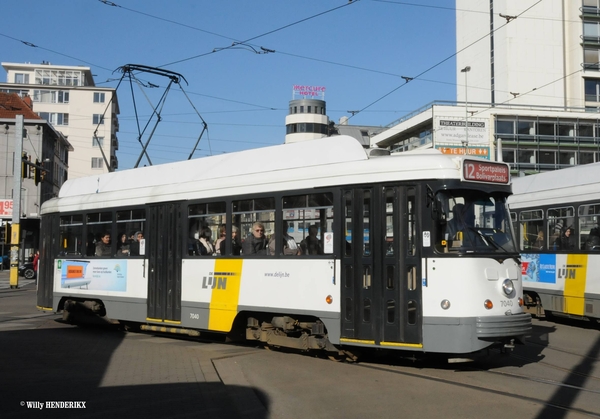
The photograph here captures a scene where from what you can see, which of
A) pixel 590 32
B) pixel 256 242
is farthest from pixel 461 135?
pixel 256 242

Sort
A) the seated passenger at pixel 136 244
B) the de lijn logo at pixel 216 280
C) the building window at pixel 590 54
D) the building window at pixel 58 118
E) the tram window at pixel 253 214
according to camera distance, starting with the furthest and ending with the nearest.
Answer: the building window at pixel 58 118
the building window at pixel 590 54
the seated passenger at pixel 136 244
the de lijn logo at pixel 216 280
the tram window at pixel 253 214

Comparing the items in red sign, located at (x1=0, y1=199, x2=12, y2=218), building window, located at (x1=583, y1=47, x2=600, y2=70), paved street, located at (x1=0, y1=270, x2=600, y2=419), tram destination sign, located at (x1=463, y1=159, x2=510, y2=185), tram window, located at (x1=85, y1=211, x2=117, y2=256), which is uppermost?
building window, located at (x1=583, y1=47, x2=600, y2=70)

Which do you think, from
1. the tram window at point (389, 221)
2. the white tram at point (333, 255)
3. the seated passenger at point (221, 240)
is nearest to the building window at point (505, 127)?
the white tram at point (333, 255)

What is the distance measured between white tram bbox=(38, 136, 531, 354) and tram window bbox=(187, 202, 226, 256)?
4 cm

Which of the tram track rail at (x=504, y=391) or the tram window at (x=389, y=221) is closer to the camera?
the tram track rail at (x=504, y=391)

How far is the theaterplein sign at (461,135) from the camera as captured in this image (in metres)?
57.4

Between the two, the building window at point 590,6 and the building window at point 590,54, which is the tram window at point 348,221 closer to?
the building window at point 590,54

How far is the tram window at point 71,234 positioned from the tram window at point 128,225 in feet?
5.15

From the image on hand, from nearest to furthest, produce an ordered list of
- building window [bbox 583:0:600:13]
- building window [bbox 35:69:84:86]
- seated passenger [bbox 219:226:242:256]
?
seated passenger [bbox 219:226:242:256], building window [bbox 583:0:600:13], building window [bbox 35:69:84:86]

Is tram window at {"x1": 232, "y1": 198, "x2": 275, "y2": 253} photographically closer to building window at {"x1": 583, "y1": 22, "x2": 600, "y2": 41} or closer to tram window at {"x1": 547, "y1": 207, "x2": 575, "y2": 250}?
tram window at {"x1": 547, "y1": 207, "x2": 575, "y2": 250}

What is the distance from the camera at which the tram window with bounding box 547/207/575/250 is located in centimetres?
1554

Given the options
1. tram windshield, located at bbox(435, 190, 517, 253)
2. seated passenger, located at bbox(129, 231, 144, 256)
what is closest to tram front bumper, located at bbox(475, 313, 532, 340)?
tram windshield, located at bbox(435, 190, 517, 253)

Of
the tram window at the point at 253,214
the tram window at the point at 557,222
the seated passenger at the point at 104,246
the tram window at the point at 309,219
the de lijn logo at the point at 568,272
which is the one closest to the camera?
the tram window at the point at 309,219

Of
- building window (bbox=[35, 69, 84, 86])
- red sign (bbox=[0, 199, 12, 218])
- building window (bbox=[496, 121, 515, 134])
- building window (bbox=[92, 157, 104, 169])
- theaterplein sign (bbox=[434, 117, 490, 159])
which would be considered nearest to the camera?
red sign (bbox=[0, 199, 12, 218])
